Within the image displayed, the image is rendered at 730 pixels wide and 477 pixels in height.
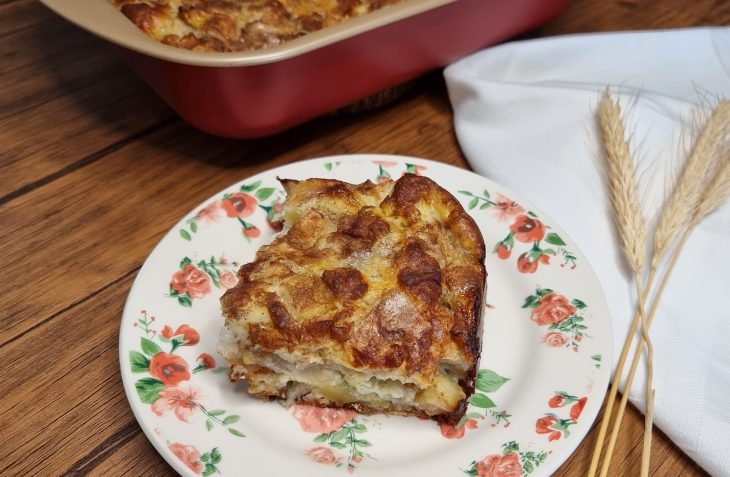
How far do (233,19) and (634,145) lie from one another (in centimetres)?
119

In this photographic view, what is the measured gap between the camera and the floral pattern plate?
50.9 inches

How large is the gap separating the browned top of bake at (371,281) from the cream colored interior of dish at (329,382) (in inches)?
1.6

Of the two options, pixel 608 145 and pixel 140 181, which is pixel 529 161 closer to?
pixel 608 145

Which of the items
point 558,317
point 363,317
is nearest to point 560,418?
point 558,317

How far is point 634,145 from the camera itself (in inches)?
81.4

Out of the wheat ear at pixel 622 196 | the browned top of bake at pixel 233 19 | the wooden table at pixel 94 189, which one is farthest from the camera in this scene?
the browned top of bake at pixel 233 19

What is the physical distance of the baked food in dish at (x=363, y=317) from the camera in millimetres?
1309

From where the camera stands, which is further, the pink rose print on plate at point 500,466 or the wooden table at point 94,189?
the wooden table at point 94,189

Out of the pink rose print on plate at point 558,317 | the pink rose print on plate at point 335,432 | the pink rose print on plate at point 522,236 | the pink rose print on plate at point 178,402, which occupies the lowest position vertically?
the pink rose print on plate at point 335,432

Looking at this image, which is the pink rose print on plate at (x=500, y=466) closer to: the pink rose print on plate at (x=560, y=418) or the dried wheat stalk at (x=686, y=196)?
the pink rose print on plate at (x=560, y=418)

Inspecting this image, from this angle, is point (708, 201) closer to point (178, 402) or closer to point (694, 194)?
point (694, 194)

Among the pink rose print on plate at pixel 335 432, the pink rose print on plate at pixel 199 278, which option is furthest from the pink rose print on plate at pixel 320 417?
the pink rose print on plate at pixel 199 278

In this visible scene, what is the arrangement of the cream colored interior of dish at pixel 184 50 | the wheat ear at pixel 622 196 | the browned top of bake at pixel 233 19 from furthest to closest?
the browned top of bake at pixel 233 19, the cream colored interior of dish at pixel 184 50, the wheat ear at pixel 622 196

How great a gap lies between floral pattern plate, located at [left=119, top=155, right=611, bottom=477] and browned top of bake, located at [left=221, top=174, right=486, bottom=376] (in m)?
0.16
